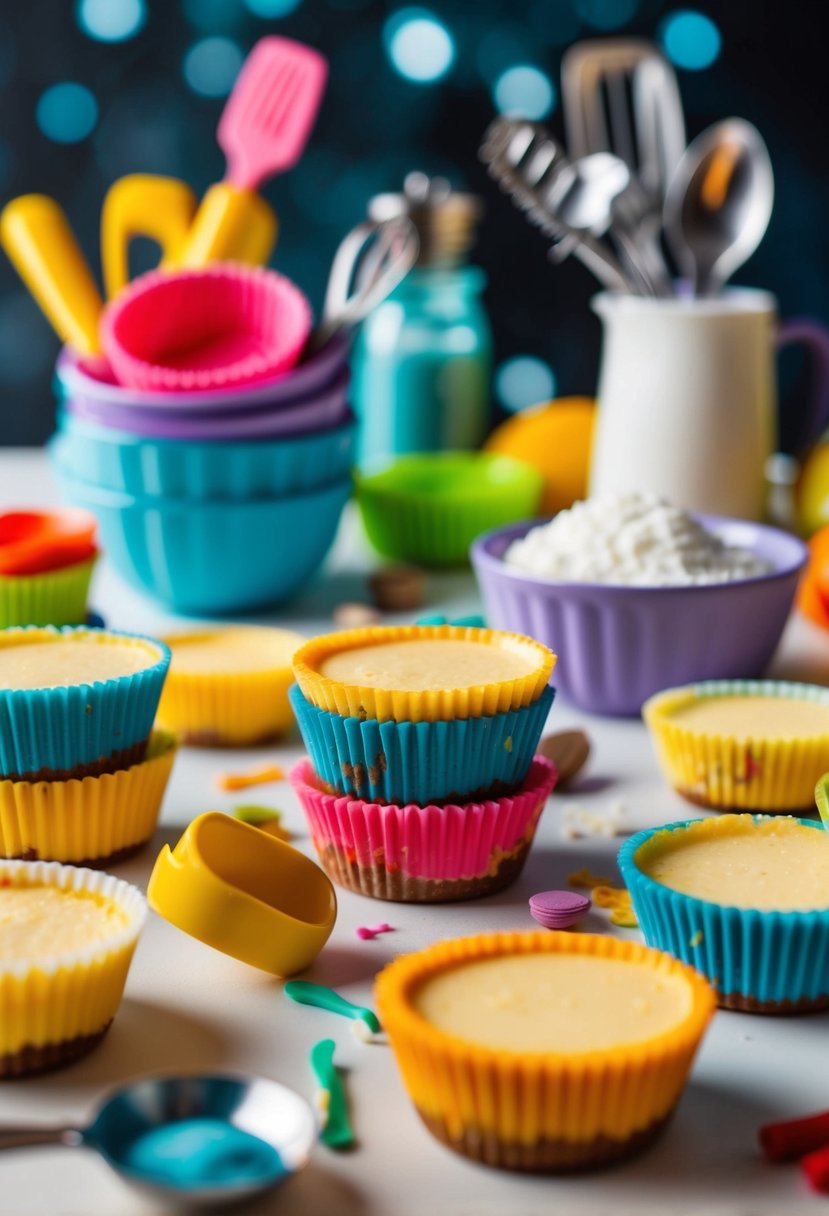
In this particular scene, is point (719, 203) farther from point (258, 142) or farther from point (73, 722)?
point (73, 722)

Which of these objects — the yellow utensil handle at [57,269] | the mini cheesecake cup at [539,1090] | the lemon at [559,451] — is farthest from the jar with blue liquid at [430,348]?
the mini cheesecake cup at [539,1090]

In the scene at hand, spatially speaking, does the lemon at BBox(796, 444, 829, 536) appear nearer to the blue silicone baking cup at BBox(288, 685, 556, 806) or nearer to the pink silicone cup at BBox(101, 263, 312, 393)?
the pink silicone cup at BBox(101, 263, 312, 393)

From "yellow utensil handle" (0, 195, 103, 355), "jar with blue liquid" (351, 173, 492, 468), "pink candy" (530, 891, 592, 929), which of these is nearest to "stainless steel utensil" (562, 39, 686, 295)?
"jar with blue liquid" (351, 173, 492, 468)

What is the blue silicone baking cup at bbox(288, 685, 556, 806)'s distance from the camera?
0.67 meters

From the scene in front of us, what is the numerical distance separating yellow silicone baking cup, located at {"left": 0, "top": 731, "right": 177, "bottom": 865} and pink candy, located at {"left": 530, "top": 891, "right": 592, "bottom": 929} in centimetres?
19

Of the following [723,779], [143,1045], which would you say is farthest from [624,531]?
[143,1045]

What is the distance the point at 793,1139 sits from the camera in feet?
1.65

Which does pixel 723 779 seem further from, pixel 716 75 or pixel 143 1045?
pixel 716 75

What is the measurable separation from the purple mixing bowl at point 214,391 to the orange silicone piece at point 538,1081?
0.61 m

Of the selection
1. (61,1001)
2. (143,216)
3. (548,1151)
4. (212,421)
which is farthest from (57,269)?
(548,1151)

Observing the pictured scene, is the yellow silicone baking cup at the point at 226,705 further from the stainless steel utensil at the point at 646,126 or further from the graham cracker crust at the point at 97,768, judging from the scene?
the stainless steel utensil at the point at 646,126

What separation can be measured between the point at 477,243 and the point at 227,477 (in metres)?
0.64

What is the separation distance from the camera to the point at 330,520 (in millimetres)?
1134

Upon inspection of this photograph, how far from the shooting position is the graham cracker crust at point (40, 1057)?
544mm
